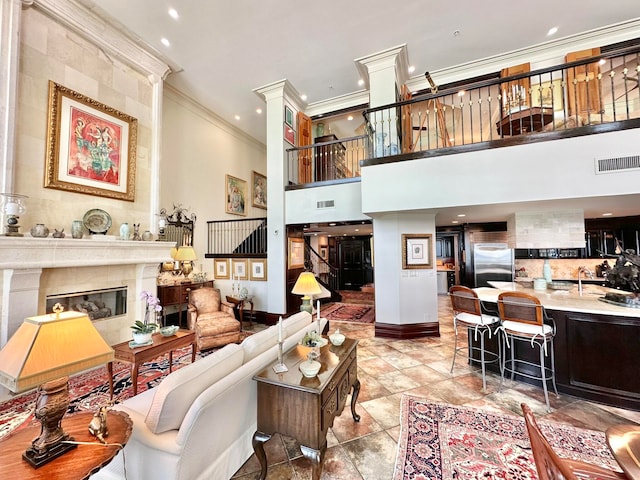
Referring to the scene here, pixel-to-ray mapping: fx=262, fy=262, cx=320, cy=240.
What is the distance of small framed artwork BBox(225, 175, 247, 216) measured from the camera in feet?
25.7

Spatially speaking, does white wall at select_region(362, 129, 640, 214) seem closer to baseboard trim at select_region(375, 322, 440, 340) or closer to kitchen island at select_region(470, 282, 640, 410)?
kitchen island at select_region(470, 282, 640, 410)

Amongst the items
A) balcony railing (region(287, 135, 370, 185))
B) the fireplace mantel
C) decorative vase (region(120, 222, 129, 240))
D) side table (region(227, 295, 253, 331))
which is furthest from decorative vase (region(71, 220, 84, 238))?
balcony railing (region(287, 135, 370, 185))

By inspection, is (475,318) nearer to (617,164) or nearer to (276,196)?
(617,164)

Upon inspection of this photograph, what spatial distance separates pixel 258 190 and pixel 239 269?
374cm

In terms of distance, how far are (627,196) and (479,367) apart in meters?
2.76

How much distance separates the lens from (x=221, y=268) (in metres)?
6.70

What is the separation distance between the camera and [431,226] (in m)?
5.09

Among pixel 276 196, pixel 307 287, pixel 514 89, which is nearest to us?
pixel 307 287

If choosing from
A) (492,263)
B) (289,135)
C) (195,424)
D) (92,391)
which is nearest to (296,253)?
(289,135)

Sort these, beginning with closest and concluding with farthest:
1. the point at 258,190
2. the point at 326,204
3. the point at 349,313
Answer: the point at 326,204, the point at 349,313, the point at 258,190

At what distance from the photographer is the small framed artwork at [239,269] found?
6.44 metres

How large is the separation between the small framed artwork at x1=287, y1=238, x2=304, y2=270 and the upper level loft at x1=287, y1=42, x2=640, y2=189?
1.34m

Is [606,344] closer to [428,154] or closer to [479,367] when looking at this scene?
[479,367]

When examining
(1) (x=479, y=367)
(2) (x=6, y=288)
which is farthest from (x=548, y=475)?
(2) (x=6, y=288)
